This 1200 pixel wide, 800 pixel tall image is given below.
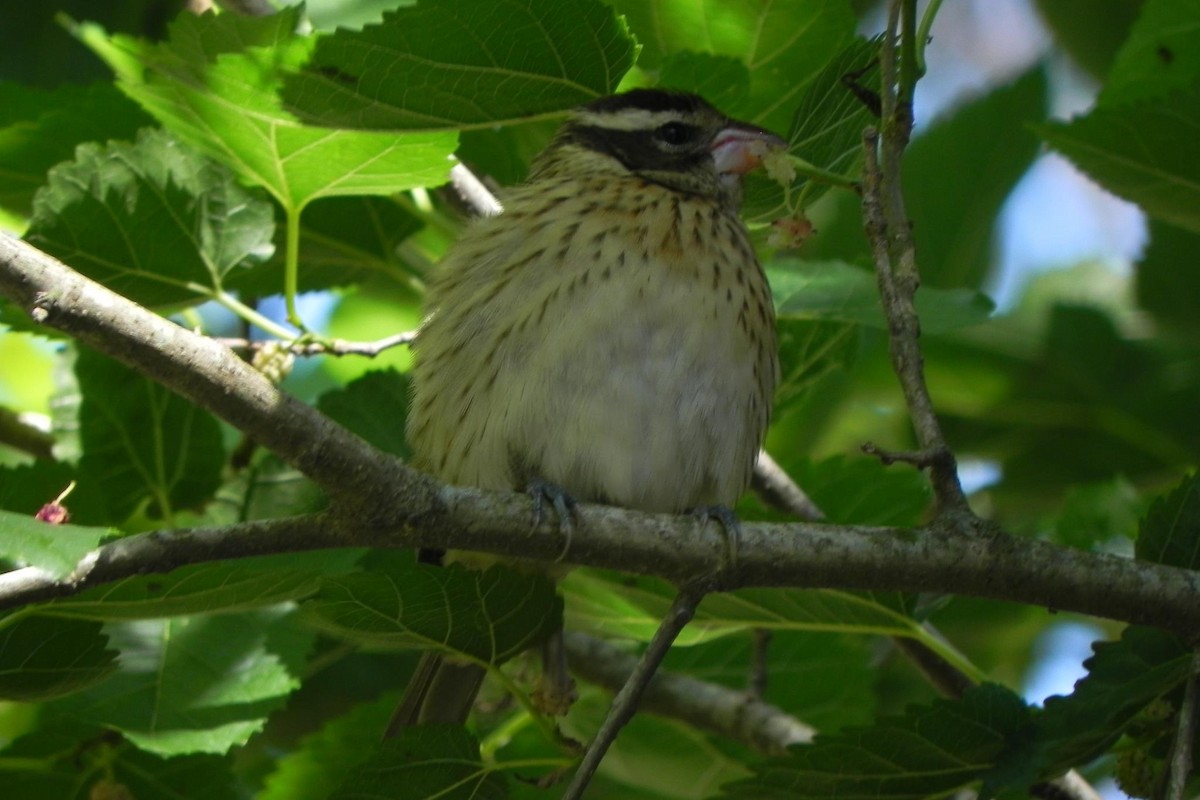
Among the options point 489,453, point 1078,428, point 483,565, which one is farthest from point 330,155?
point 1078,428

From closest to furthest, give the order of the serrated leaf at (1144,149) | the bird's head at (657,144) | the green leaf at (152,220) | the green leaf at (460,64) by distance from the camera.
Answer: the green leaf at (460,64) < the serrated leaf at (1144,149) < the green leaf at (152,220) < the bird's head at (657,144)

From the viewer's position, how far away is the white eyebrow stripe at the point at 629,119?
385 centimetres

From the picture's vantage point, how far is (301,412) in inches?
89.1

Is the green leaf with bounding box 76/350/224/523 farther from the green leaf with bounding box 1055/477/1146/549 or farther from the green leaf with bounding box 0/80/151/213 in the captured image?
the green leaf with bounding box 1055/477/1146/549

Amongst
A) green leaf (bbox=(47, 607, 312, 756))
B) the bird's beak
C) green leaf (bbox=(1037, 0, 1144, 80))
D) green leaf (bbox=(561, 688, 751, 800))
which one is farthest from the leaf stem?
green leaf (bbox=(1037, 0, 1144, 80))

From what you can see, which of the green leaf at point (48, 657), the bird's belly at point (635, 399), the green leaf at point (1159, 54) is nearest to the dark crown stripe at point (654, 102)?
the bird's belly at point (635, 399)

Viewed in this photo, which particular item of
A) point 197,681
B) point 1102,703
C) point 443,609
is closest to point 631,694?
point 443,609

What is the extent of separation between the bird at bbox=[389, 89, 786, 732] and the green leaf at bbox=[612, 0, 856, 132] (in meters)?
0.12

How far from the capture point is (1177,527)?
115 inches

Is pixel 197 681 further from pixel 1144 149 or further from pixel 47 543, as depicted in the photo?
pixel 1144 149

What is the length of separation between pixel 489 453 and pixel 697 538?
0.99 meters

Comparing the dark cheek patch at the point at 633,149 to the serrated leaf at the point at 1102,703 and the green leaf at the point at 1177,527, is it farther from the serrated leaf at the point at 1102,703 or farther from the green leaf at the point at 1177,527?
the serrated leaf at the point at 1102,703

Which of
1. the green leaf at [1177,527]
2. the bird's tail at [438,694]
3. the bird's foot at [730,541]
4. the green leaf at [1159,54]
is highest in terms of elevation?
the green leaf at [1159,54]

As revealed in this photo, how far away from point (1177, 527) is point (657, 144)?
165 centimetres
